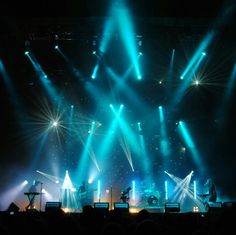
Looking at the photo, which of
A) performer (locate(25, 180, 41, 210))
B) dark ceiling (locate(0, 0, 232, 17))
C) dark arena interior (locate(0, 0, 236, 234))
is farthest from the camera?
dark arena interior (locate(0, 0, 236, 234))

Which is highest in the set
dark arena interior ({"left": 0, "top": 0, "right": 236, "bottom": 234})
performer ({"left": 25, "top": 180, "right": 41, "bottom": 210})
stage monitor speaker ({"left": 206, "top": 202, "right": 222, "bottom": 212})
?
dark arena interior ({"left": 0, "top": 0, "right": 236, "bottom": 234})

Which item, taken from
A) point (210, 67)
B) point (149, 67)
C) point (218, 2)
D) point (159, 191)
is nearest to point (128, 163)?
point (159, 191)

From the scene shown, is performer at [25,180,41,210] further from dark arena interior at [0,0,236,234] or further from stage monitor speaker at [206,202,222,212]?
stage monitor speaker at [206,202,222,212]

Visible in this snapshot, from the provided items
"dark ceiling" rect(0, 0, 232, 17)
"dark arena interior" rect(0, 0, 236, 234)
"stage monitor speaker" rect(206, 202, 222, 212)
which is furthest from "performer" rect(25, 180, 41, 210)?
"dark ceiling" rect(0, 0, 232, 17)

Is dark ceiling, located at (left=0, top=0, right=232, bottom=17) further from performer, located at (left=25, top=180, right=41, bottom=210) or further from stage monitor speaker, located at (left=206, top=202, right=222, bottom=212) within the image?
performer, located at (left=25, top=180, right=41, bottom=210)

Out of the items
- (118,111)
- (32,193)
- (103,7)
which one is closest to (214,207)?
(32,193)

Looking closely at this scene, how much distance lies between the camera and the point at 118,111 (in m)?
16.1

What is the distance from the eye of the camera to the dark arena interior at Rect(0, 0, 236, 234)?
1228cm

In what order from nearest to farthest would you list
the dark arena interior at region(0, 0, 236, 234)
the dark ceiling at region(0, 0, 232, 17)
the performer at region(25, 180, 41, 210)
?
the dark ceiling at region(0, 0, 232, 17) → the performer at region(25, 180, 41, 210) → the dark arena interior at region(0, 0, 236, 234)

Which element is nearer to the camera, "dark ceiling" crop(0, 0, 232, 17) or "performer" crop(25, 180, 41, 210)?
"dark ceiling" crop(0, 0, 232, 17)

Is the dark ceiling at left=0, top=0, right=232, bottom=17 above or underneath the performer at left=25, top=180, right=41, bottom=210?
above

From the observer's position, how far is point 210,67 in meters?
14.1

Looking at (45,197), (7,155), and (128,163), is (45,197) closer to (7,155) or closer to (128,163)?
(7,155)

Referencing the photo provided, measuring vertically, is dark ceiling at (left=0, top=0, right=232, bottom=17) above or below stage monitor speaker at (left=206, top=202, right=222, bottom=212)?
above
